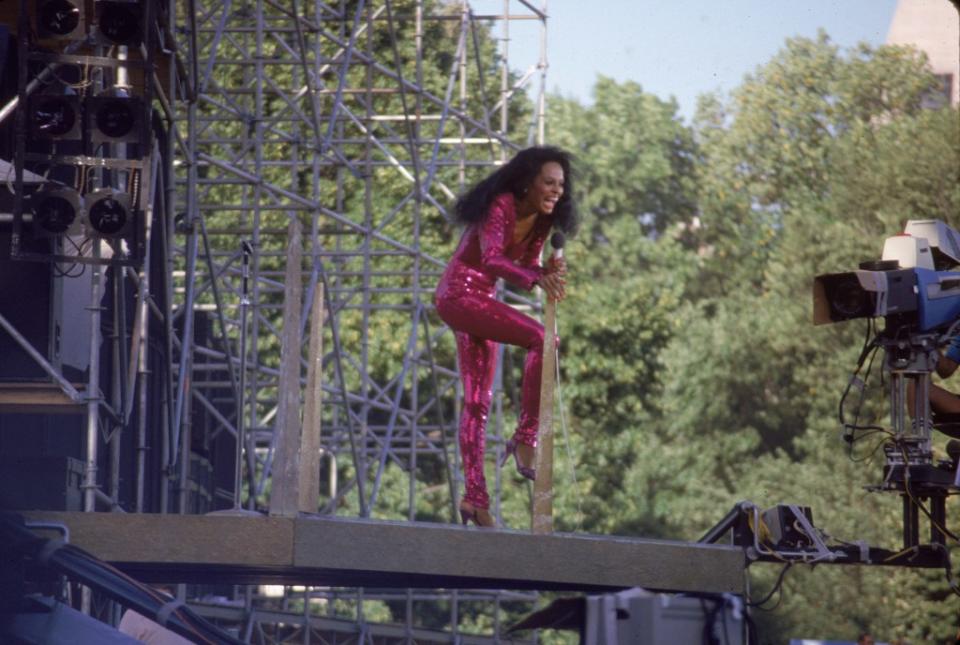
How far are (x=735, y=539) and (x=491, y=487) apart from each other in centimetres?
1723

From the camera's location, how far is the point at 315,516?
7008mm

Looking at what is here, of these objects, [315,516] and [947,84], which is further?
[947,84]

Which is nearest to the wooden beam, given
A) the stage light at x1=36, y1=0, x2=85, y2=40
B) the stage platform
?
the stage platform

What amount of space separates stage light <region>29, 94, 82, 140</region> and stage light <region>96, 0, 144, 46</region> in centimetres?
37

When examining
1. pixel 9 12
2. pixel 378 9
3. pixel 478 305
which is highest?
pixel 378 9

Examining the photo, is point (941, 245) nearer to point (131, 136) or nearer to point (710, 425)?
point (131, 136)

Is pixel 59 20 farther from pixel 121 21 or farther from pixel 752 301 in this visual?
pixel 752 301

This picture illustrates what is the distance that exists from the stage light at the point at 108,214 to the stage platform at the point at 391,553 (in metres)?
1.80

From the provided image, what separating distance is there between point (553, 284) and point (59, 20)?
10.0 ft

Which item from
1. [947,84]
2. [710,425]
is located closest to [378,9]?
[710,425]

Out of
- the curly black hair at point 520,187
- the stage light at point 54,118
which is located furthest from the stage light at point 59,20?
the curly black hair at point 520,187

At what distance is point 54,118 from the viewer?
345 inches

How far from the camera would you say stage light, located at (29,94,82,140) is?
8.73 meters

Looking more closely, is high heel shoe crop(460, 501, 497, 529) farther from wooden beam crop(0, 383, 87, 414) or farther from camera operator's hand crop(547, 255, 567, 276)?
wooden beam crop(0, 383, 87, 414)
